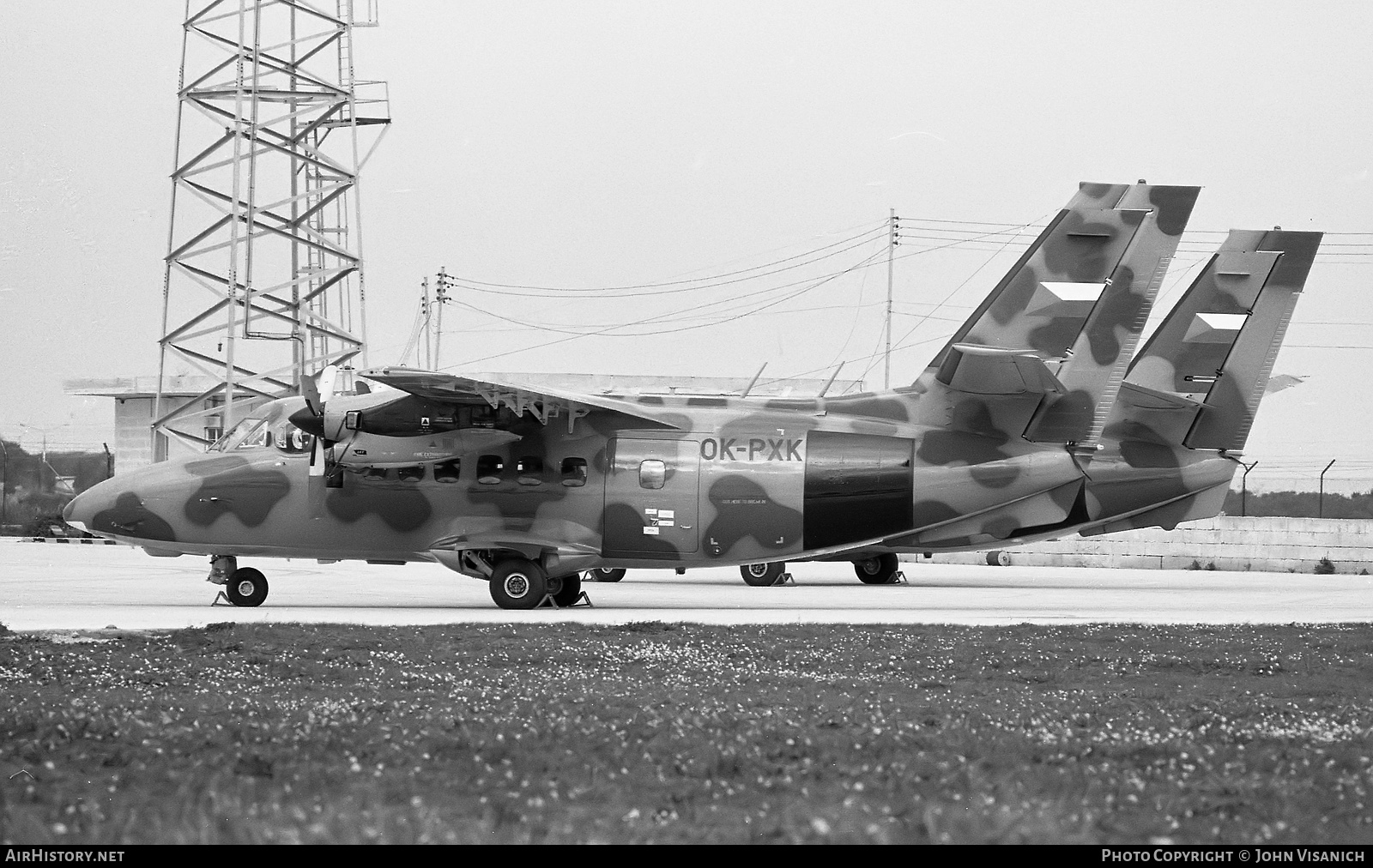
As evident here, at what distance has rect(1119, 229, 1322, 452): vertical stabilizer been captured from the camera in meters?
25.8

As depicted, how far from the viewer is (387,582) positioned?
30.6m

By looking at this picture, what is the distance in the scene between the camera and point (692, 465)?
2258cm

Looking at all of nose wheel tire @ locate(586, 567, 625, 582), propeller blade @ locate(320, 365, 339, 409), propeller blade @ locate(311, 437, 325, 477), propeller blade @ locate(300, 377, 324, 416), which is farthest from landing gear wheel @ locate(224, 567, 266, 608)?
nose wheel tire @ locate(586, 567, 625, 582)

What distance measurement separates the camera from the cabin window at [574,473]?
2245 centimetres

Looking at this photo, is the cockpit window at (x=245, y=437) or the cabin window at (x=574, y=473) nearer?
the cabin window at (x=574, y=473)

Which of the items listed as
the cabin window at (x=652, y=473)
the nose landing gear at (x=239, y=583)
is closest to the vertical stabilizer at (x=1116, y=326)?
the cabin window at (x=652, y=473)

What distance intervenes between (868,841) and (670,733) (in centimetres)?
314

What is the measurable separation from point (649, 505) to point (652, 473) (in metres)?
0.56

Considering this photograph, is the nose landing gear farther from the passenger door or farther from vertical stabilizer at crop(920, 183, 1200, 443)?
vertical stabilizer at crop(920, 183, 1200, 443)

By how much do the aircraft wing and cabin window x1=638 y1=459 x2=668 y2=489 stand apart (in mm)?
711

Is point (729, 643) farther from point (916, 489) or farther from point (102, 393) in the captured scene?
point (102, 393)

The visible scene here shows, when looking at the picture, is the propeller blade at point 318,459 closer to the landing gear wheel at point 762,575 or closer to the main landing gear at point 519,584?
the main landing gear at point 519,584

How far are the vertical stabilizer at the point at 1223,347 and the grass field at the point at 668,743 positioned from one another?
11753 millimetres
